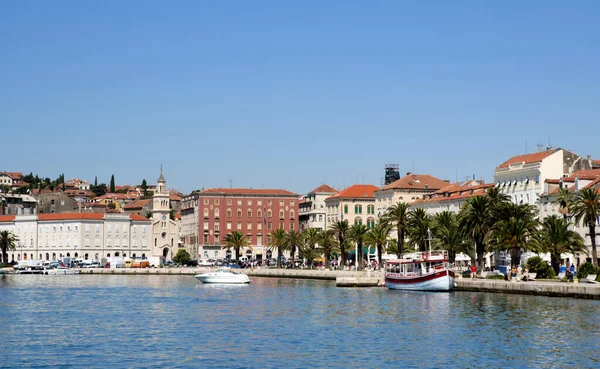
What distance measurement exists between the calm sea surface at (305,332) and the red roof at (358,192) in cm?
Answer: 9960

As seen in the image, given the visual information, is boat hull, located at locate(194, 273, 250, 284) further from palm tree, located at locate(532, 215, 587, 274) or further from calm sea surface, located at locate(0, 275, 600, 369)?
palm tree, located at locate(532, 215, 587, 274)

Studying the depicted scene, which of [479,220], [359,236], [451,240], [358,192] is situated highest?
[358,192]

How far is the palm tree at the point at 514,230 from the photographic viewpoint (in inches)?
3620

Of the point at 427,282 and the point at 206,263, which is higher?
the point at 206,263

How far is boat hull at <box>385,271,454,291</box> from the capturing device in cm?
9375

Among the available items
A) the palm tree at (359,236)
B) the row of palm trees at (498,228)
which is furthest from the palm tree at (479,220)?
the palm tree at (359,236)

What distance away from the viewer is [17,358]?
47.9 meters

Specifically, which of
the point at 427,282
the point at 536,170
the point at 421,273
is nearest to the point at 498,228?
the point at 427,282

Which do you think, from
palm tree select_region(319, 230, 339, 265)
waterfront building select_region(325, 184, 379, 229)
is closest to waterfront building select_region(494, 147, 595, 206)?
palm tree select_region(319, 230, 339, 265)

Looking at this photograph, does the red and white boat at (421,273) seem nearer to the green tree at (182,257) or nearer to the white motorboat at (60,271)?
the white motorboat at (60,271)

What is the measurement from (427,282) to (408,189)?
7897cm

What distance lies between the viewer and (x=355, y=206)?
190625 millimetres

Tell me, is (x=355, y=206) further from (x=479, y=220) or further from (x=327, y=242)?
(x=479, y=220)

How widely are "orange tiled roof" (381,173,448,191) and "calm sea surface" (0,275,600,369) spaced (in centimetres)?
8413
